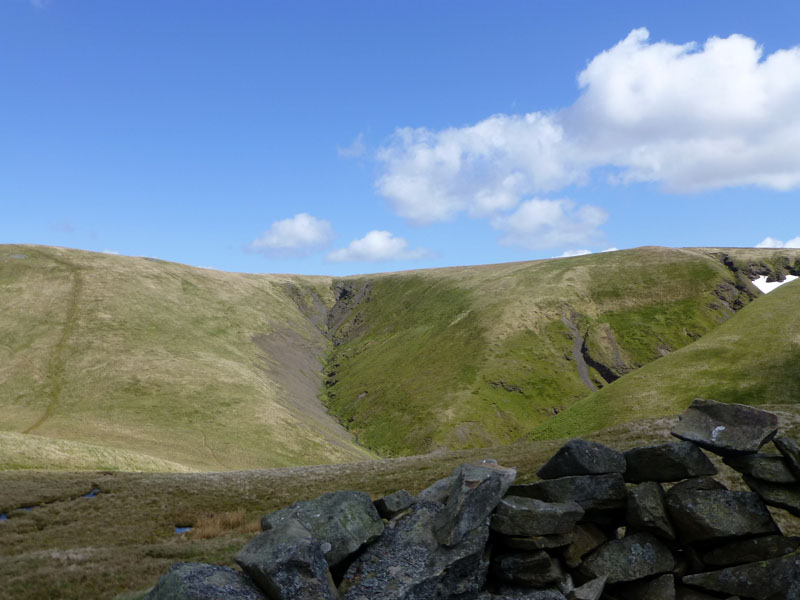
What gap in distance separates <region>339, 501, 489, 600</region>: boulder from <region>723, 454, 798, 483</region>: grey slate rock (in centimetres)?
996

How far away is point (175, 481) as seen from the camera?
50.2 metres

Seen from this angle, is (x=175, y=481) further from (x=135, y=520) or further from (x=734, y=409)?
(x=734, y=409)

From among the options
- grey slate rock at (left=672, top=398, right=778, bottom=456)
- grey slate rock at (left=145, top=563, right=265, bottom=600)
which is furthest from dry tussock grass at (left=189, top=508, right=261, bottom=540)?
grey slate rock at (left=672, top=398, right=778, bottom=456)

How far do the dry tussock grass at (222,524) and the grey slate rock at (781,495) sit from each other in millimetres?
25327

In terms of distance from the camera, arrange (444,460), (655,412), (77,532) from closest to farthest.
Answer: (77,532), (444,460), (655,412)

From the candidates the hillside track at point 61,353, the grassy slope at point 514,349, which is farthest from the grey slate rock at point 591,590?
the grassy slope at point 514,349

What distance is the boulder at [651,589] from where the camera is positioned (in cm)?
1652

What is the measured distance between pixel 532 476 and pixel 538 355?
12354 cm

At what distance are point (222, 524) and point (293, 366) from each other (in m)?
152

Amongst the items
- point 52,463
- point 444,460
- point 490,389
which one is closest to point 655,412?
point 444,460

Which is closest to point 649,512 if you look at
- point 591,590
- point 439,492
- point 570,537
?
point 570,537

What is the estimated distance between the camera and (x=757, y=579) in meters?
16.0

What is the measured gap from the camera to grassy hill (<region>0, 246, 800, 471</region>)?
100500 mm

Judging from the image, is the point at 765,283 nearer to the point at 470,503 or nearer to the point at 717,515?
the point at 717,515
